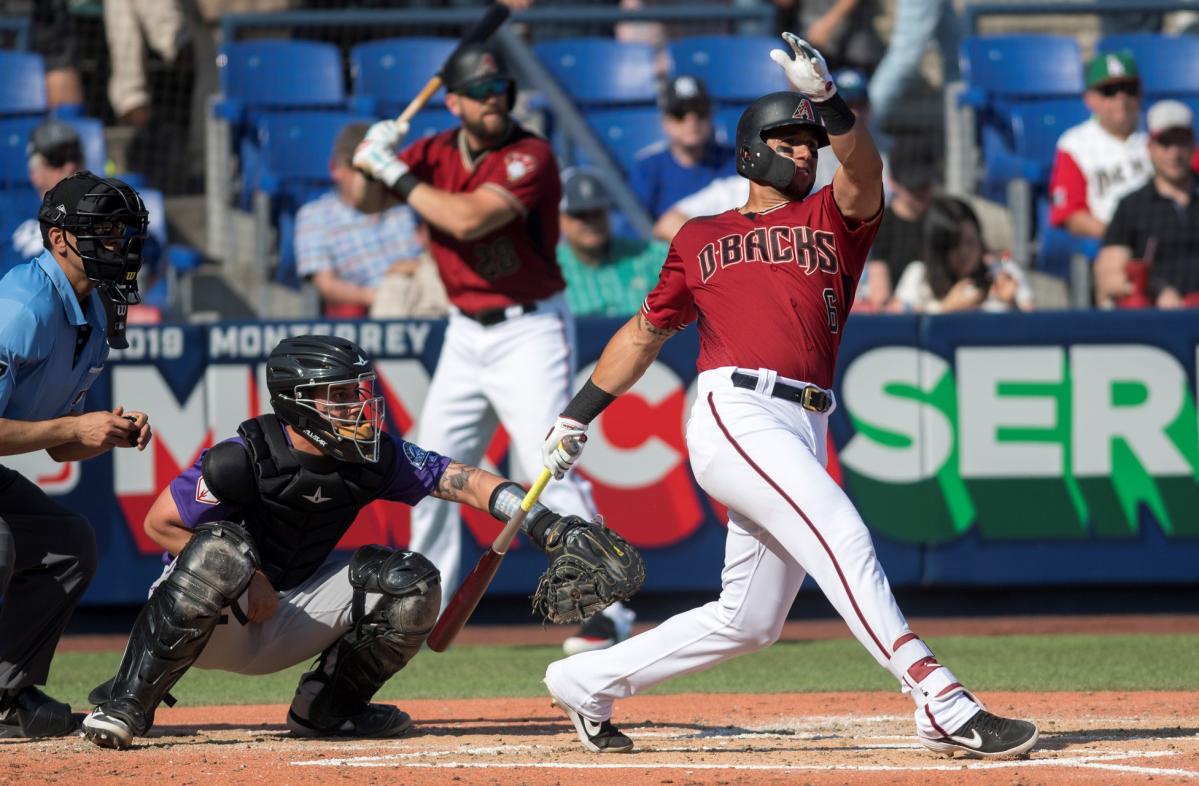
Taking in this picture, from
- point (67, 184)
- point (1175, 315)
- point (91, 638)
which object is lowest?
point (91, 638)

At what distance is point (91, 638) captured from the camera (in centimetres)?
823

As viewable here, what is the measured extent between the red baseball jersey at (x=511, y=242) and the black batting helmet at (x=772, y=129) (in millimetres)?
2221

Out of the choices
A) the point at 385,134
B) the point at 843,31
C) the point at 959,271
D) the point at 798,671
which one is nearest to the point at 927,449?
the point at 959,271

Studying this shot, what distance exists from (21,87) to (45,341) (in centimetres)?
603

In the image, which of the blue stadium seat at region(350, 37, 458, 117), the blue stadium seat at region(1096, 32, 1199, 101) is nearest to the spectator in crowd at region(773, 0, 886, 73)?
the blue stadium seat at region(1096, 32, 1199, 101)

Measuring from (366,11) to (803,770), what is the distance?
748 cm

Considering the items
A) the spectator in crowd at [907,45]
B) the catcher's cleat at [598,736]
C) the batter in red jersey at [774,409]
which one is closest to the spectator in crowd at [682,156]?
the spectator in crowd at [907,45]

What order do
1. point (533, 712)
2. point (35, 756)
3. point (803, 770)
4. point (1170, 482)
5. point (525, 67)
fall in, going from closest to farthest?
point (803, 770) < point (35, 756) < point (533, 712) < point (1170, 482) < point (525, 67)

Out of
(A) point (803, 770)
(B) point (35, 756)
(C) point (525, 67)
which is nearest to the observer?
(A) point (803, 770)

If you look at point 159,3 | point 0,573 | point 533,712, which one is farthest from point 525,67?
point 0,573

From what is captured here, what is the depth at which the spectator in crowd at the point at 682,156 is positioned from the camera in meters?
9.66

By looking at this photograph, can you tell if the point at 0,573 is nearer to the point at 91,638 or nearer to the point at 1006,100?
the point at 91,638

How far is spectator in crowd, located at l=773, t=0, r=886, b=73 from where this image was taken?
37.2 ft

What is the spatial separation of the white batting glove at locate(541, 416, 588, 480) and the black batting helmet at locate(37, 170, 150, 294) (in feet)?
4.35
